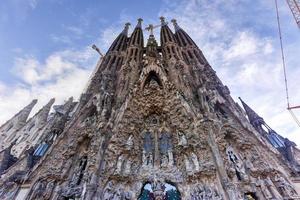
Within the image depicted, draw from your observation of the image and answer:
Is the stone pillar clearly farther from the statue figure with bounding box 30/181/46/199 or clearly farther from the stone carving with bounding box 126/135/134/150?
the statue figure with bounding box 30/181/46/199

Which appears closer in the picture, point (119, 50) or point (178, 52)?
point (178, 52)

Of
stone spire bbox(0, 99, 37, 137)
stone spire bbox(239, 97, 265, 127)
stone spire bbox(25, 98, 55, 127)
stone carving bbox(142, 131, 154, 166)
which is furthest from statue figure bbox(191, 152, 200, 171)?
stone spire bbox(0, 99, 37, 137)

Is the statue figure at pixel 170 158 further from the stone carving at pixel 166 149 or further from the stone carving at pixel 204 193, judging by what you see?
the stone carving at pixel 204 193

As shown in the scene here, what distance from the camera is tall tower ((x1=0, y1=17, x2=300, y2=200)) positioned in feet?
27.3

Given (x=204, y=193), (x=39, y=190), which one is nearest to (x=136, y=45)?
(x=39, y=190)

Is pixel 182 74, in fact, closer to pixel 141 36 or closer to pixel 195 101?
pixel 195 101

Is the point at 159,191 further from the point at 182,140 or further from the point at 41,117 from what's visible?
the point at 41,117

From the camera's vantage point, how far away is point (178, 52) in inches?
655

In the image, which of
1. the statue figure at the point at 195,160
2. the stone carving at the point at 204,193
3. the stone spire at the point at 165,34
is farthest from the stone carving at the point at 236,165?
the stone spire at the point at 165,34

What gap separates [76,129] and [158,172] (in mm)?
4509

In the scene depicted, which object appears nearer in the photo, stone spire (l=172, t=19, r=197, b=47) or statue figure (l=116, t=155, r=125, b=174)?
statue figure (l=116, t=155, r=125, b=174)

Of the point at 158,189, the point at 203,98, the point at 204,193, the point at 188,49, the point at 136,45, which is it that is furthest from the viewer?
the point at 136,45

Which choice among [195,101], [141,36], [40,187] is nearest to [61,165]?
[40,187]

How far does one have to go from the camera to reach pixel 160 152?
34.4ft
